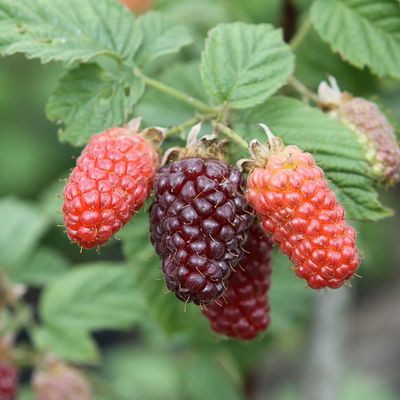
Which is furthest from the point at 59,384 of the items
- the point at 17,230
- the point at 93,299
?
the point at 17,230

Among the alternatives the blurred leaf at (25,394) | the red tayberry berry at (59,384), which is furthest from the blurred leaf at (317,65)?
the blurred leaf at (25,394)

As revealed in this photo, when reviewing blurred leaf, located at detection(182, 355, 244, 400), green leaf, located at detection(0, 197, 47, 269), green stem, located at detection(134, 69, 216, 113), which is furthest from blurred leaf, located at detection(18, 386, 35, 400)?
green stem, located at detection(134, 69, 216, 113)

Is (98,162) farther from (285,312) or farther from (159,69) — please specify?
(285,312)

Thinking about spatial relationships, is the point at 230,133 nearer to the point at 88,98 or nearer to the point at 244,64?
the point at 244,64

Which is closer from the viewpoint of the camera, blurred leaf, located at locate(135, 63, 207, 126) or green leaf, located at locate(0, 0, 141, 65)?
green leaf, located at locate(0, 0, 141, 65)

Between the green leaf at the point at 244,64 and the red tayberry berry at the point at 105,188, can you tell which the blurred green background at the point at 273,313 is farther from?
the red tayberry berry at the point at 105,188

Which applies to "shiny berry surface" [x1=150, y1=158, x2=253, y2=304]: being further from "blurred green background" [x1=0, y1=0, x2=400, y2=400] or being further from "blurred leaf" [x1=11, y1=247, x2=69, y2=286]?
"blurred leaf" [x1=11, y1=247, x2=69, y2=286]
